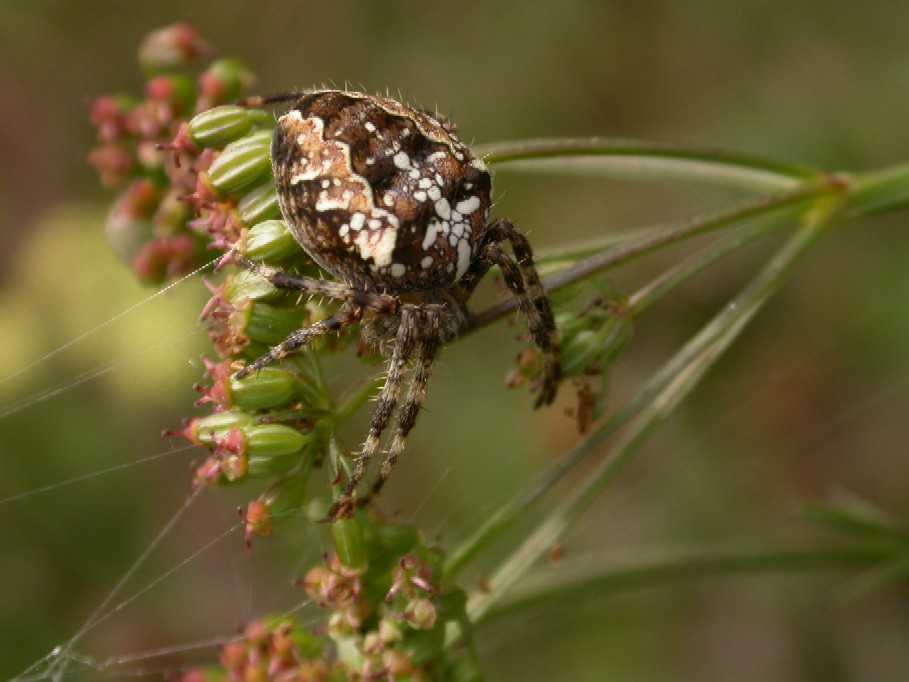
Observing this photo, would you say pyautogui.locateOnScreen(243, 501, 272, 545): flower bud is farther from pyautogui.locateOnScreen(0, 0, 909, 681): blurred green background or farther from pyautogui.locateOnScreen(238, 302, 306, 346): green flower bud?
pyautogui.locateOnScreen(0, 0, 909, 681): blurred green background

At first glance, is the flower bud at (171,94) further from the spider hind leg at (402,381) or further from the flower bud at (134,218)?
the spider hind leg at (402,381)

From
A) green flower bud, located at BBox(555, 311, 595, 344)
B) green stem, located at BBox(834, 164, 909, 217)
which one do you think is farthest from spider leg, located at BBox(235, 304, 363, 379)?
green stem, located at BBox(834, 164, 909, 217)

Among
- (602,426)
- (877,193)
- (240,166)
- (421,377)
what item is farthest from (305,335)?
(877,193)

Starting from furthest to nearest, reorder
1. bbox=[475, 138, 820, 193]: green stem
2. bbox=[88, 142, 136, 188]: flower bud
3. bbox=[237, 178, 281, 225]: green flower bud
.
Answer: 1. bbox=[88, 142, 136, 188]: flower bud
2. bbox=[475, 138, 820, 193]: green stem
3. bbox=[237, 178, 281, 225]: green flower bud

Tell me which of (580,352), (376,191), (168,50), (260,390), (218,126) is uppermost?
(168,50)

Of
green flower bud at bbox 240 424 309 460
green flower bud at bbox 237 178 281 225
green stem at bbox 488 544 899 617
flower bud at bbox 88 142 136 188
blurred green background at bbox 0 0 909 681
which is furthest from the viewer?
blurred green background at bbox 0 0 909 681

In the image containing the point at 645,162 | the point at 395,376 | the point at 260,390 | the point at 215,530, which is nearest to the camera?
the point at 260,390

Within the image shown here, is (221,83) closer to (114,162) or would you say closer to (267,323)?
(114,162)
